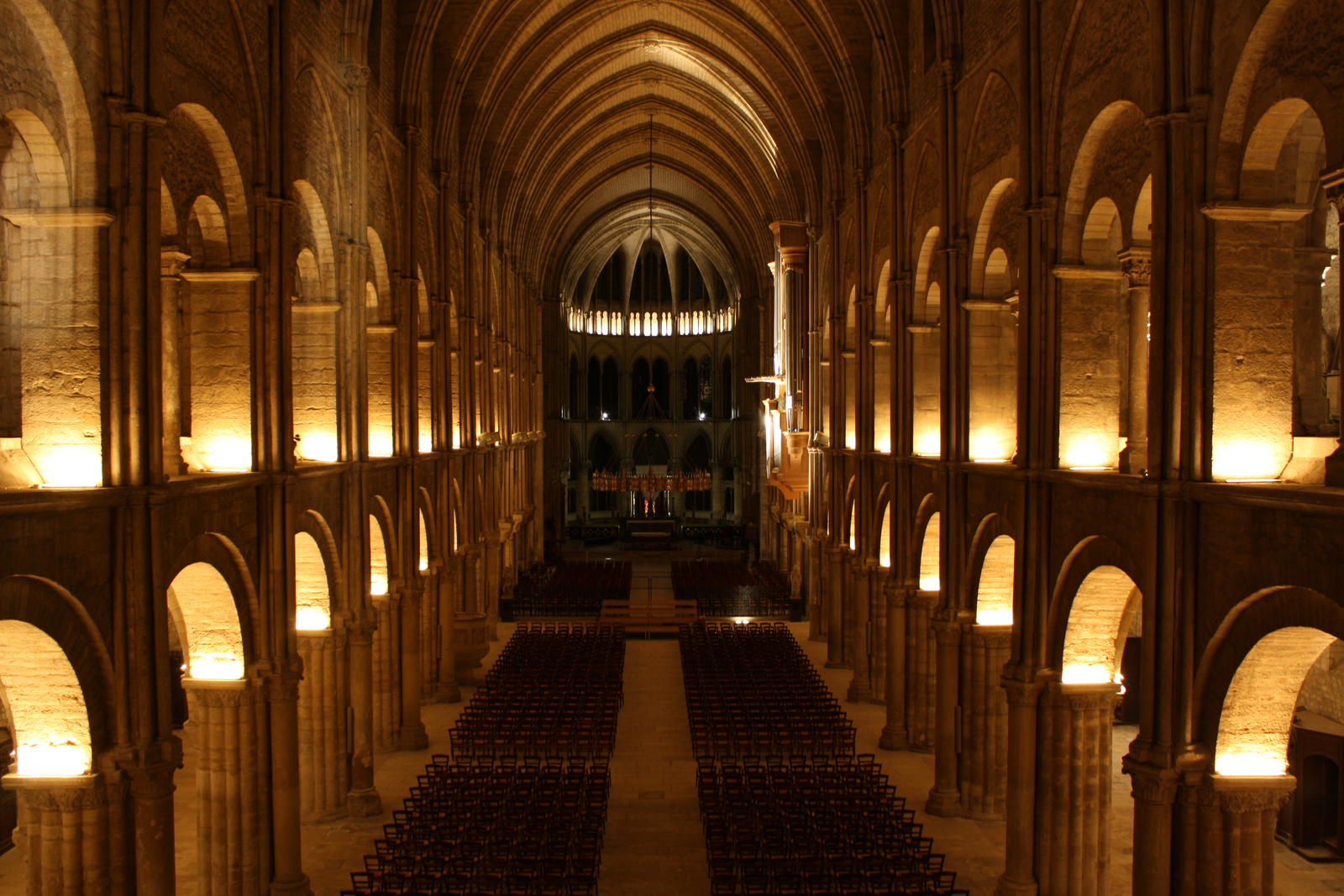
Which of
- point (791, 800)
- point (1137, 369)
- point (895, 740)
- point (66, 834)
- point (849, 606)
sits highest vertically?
point (1137, 369)

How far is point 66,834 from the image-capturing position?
8586 mm

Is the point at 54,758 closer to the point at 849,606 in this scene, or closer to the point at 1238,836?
the point at 1238,836

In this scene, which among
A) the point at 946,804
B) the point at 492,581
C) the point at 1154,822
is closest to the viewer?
the point at 1154,822

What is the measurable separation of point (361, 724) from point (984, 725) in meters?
10.5

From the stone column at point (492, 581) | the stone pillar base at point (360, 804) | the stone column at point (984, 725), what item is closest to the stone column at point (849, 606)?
the stone column at point (984, 725)

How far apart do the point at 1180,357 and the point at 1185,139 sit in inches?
77.8

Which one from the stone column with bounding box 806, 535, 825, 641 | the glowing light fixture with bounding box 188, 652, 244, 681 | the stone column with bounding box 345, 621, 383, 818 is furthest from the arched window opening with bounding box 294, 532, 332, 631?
the stone column with bounding box 806, 535, 825, 641

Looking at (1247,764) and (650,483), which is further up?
(650,483)

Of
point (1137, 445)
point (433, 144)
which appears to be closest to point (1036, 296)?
point (1137, 445)

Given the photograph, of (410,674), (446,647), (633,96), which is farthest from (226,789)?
(633,96)

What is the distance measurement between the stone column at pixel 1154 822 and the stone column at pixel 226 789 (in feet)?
33.0

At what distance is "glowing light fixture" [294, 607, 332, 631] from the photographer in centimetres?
1574

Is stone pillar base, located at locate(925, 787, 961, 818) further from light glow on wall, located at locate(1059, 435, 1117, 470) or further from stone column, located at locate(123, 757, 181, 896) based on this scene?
stone column, located at locate(123, 757, 181, 896)

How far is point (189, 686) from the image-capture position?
38.7ft
